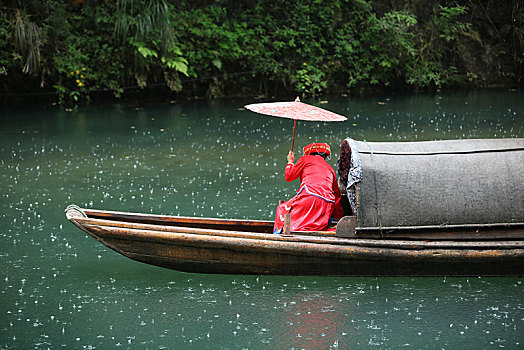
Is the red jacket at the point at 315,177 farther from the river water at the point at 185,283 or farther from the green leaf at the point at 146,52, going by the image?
the green leaf at the point at 146,52

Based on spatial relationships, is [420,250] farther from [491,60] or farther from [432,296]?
[491,60]

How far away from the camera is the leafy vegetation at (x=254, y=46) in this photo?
15.1 metres

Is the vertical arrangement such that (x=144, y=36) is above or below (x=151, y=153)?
above

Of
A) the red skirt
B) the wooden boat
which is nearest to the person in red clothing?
the red skirt

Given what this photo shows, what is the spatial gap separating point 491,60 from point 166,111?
30.6 feet

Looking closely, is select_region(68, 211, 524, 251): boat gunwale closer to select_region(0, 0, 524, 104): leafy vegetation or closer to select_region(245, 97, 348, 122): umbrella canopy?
select_region(245, 97, 348, 122): umbrella canopy

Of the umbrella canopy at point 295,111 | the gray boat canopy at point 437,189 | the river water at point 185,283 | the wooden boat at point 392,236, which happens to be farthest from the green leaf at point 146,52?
the gray boat canopy at point 437,189

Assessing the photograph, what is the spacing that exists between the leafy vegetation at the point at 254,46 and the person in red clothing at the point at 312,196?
33.3 ft

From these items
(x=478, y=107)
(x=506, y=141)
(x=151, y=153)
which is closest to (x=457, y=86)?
(x=478, y=107)

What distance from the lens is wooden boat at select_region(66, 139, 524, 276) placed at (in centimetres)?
482

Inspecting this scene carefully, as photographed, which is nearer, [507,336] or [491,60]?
[507,336]

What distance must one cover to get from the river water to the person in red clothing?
0.46m

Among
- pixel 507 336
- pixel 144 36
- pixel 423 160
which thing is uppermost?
pixel 144 36

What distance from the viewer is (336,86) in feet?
56.1
